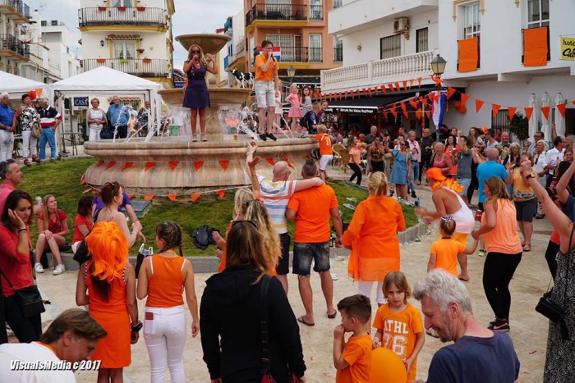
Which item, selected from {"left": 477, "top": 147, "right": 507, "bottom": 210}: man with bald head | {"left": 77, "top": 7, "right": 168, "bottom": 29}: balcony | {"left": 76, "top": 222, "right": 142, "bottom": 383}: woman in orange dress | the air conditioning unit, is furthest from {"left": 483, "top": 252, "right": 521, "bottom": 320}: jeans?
{"left": 77, "top": 7, "right": 168, "bottom": 29}: balcony

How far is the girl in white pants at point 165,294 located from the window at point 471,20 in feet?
68.9

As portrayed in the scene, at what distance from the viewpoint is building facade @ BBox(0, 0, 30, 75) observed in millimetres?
46438

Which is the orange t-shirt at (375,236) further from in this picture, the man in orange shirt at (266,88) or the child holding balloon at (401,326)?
the man in orange shirt at (266,88)

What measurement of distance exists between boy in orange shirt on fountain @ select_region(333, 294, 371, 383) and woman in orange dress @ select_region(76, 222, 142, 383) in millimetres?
1660

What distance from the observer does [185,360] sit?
20.7ft

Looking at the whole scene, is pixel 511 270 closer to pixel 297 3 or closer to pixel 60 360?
pixel 60 360

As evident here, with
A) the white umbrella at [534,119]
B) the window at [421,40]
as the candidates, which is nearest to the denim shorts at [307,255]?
the white umbrella at [534,119]

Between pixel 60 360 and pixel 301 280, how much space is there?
437 cm

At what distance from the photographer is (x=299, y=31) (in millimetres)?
48344

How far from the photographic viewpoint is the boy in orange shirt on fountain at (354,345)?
13.9ft

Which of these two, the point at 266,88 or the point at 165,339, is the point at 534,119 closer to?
the point at 266,88

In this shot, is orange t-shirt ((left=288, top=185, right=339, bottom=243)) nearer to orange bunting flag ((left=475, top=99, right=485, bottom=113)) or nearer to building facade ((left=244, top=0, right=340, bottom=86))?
orange bunting flag ((left=475, top=99, right=485, bottom=113))

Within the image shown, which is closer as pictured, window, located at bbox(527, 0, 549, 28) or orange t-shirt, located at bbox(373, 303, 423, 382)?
orange t-shirt, located at bbox(373, 303, 423, 382)

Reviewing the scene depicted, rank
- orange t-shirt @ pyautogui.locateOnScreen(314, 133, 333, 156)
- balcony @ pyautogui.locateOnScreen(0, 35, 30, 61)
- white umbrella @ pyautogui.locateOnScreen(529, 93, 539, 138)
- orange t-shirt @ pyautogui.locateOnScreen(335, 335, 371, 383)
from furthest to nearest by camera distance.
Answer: balcony @ pyautogui.locateOnScreen(0, 35, 30, 61) → white umbrella @ pyautogui.locateOnScreen(529, 93, 539, 138) → orange t-shirt @ pyautogui.locateOnScreen(314, 133, 333, 156) → orange t-shirt @ pyautogui.locateOnScreen(335, 335, 371, 383)
